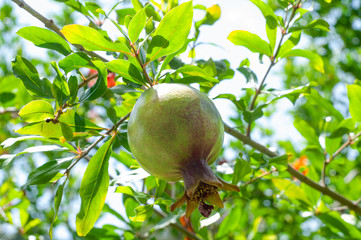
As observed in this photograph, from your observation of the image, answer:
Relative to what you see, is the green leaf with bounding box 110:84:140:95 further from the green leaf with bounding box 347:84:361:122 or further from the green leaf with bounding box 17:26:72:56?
the green leaf with bounding box 347:84:361:122

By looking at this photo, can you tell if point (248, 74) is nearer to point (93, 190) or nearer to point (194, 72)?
point (194, 72)

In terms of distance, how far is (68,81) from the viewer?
1.01m

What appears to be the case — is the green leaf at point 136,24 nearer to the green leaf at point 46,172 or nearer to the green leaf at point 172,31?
the green leaf at point 172,31

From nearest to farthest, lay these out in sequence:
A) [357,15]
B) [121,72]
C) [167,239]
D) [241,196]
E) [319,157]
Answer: [121,72] → [241,196] → [319,157] → [167,239] → [357,15]

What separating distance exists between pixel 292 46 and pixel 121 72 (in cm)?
77

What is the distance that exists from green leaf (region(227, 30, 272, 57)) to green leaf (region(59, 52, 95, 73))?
1.67ft

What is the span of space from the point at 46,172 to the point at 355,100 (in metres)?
1.25

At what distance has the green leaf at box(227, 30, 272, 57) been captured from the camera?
1285 millimetres

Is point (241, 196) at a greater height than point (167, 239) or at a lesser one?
greater

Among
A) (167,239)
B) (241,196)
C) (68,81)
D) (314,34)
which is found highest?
(68,81)

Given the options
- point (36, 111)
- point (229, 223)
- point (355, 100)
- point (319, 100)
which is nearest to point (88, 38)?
point (36, 111)

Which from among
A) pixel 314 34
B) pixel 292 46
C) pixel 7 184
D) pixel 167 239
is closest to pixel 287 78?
pixel 314 34

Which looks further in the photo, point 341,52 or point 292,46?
point 341,52

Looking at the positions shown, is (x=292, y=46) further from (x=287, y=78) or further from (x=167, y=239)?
(x=287, y=78)
